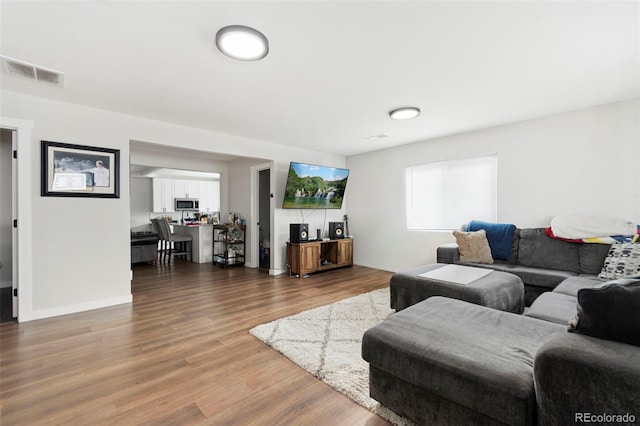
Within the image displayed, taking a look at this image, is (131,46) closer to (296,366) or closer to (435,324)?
(296,366)

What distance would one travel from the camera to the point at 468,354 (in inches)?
51.8

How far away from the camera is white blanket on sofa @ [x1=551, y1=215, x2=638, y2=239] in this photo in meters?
3.00

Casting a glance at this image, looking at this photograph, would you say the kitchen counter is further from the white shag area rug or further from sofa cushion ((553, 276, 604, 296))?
sofa cushion ((553, 276, 604, 296))

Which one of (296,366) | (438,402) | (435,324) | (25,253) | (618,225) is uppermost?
(618,225)

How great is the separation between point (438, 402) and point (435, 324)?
43cm

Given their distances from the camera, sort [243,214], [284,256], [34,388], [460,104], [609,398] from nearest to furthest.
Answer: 1. [609,398]
2. [34,388]
3. [460,104]
4. [284,256]
5. [243,214]

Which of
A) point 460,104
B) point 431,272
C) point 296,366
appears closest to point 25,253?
point 296,366

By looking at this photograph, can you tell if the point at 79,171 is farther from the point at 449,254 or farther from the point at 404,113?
the point at 449,254

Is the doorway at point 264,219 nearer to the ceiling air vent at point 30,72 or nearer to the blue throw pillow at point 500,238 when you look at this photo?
the ceiling air vent at point 30,72

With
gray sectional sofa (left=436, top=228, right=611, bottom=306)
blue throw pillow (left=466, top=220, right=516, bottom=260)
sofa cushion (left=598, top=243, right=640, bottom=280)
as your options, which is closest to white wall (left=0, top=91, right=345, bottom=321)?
gray sectional sofa (left=436, top=228, right=611, bottom=306)

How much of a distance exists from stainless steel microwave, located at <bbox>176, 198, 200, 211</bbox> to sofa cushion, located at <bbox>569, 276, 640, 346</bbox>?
9243 mm

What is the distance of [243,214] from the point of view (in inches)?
236

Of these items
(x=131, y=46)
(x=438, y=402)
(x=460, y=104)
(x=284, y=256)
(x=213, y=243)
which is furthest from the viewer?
(x=213, y=243)

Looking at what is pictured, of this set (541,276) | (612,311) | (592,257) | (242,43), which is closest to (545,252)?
(592,257)
